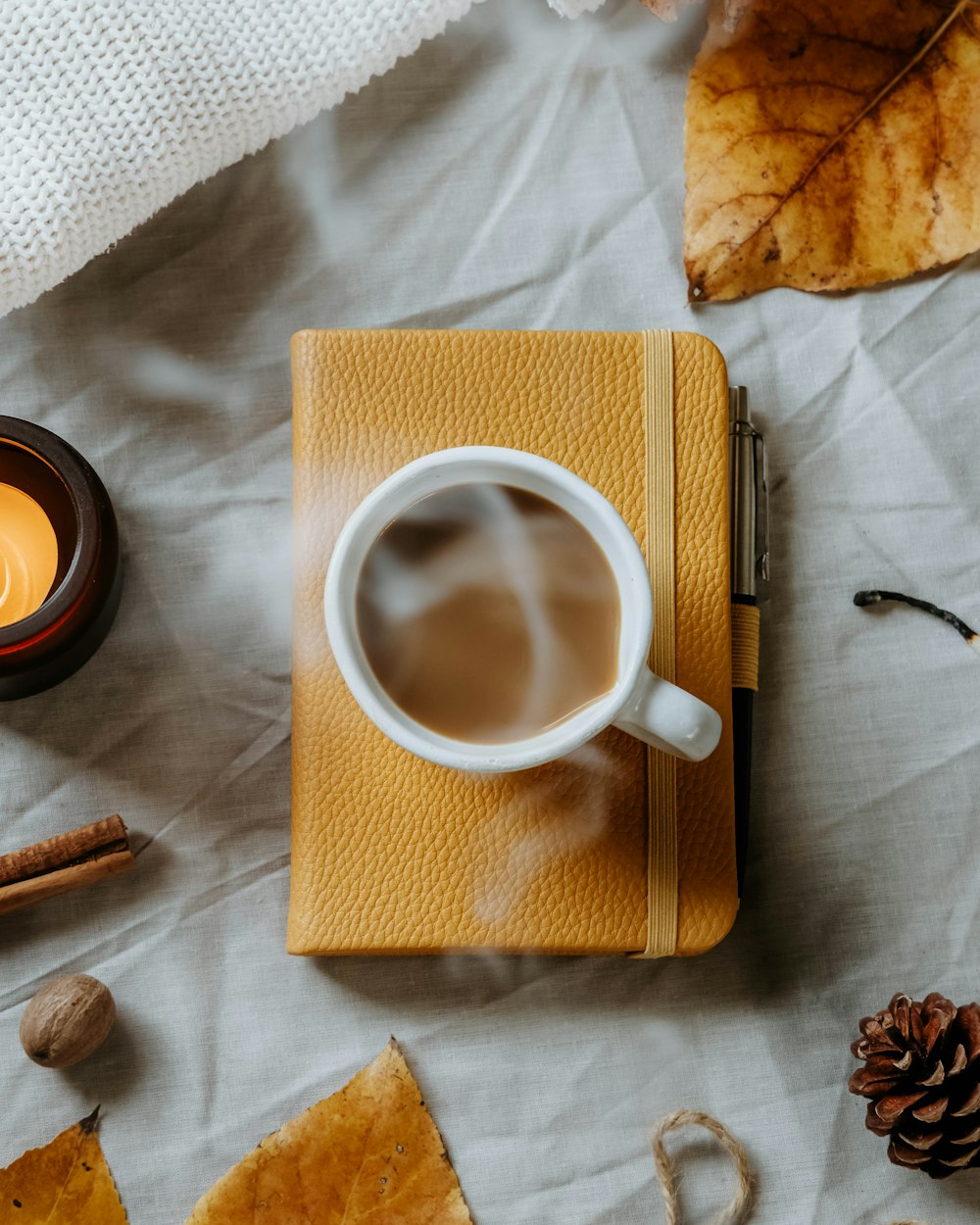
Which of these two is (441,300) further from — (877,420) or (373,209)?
(877,420)

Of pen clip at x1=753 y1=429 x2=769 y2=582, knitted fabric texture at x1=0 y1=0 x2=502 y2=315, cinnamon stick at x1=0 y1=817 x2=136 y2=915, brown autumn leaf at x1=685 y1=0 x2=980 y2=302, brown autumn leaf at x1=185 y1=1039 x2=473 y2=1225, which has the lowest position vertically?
brown autumn leaf at x1=185 y1=1039 x2=473 y2=1225

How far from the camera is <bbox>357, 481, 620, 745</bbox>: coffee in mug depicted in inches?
20.8

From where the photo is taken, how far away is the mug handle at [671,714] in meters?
0.49

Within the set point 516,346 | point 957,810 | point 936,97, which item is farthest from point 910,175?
point 957,810

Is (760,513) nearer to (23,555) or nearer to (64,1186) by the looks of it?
(23,555)

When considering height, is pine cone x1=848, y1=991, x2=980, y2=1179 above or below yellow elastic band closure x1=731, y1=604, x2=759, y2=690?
below

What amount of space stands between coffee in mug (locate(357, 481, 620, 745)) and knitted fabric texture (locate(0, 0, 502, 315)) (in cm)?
28

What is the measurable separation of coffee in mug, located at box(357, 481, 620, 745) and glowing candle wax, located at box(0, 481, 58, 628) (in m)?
0.22

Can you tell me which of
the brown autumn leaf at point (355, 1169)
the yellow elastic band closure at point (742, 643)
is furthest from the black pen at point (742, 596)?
the brown autumn leaf at point (355, 1169)

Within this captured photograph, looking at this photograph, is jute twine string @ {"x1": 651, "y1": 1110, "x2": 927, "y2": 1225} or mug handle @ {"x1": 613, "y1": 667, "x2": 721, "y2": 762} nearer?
mug handle @ {"x1": 613, "y1": 667, "x2": 721, "y2": 762}

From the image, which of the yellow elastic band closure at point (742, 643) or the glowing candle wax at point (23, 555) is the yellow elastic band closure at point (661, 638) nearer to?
the yellow elastic band closure at point (742, 643)

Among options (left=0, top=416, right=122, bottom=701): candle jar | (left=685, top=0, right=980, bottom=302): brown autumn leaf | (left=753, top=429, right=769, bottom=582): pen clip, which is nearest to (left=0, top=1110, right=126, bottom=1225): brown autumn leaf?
(left=0, top=416, right=122, bottom=701): candle jar

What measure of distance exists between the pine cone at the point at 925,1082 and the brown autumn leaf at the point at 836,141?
1.54ft

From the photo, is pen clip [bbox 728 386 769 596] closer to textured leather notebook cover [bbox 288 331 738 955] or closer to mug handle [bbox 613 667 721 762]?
textured leather notebook cover [bbox 288 331 738 955]
